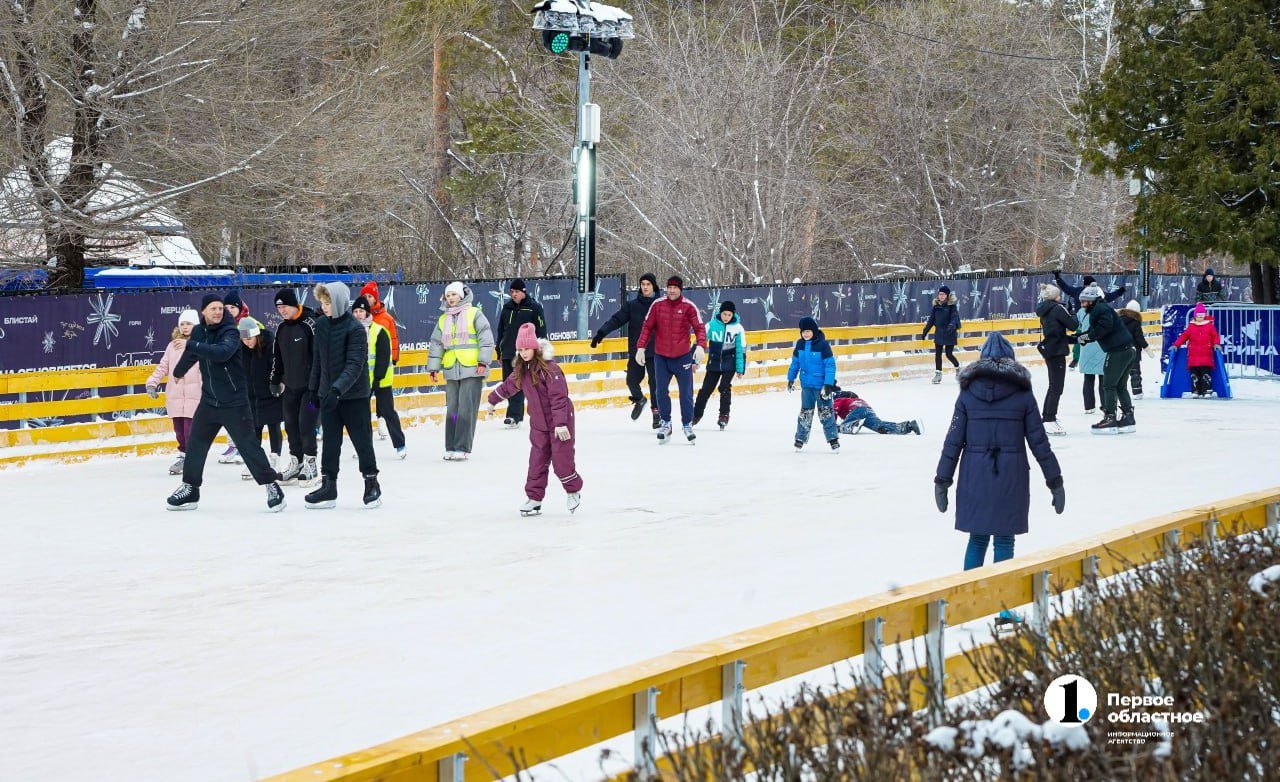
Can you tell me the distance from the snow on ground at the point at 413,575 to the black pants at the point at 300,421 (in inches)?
20.3

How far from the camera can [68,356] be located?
55.2 ft

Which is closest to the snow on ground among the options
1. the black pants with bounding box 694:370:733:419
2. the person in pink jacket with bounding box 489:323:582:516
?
the person in pink jacket with bounding box 489:323:582:516

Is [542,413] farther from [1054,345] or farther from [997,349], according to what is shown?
[1054,345]

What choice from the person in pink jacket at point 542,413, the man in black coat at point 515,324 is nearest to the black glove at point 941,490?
the person in pink jacket at point 542,413

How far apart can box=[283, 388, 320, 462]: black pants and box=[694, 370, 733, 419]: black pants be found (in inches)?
241

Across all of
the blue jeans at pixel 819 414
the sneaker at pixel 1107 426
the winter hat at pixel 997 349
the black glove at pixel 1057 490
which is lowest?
the sneaker at pixel 1107 426

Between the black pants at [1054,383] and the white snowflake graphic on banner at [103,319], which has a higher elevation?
the white snowflake graphic on banner at [103,319]

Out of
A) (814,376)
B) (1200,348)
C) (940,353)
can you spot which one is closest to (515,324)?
(814,376)

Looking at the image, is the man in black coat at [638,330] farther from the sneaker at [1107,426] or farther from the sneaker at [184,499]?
the sneaker at [184,499]

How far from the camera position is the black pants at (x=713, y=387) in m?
18.7

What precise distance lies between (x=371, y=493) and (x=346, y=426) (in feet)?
1.90

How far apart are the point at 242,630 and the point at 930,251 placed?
3725 cm

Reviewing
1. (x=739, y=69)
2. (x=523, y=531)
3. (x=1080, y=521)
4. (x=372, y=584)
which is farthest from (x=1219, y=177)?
(x=372, y=584)

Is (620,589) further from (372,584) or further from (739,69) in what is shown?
(739,69)
